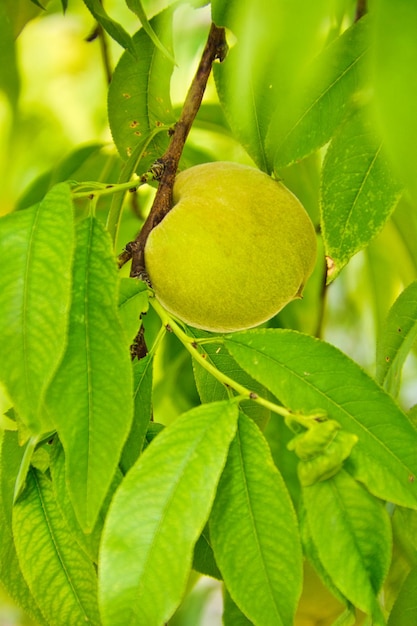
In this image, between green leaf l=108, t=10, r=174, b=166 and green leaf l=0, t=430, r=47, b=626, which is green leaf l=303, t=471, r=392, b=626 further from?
green leaf l=108, t=10, r=174, b=166

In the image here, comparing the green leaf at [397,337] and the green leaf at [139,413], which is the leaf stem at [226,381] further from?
the green leaf at [397,337]

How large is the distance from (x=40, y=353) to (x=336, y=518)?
19cm

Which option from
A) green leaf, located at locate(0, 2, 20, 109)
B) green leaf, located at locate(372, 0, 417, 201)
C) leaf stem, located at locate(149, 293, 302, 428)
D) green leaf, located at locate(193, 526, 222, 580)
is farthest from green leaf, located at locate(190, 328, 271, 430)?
green leaf, located at locate(0, 2, 20, 109)

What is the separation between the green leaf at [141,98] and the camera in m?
0.89

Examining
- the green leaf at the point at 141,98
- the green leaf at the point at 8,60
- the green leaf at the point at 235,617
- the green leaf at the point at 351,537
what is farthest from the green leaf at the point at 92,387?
the green leaf at the point at 8,60

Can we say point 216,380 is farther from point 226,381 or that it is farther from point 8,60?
point 8,60

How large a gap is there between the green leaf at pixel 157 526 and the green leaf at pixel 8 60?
0.81 metres

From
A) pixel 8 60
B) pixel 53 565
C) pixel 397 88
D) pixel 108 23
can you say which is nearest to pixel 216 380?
pixel 53 565

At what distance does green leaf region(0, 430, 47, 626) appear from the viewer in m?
0.62

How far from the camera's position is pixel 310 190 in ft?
3.76

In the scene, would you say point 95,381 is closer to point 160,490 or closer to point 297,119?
point 160,490

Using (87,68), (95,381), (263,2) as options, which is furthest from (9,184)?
(263,2)

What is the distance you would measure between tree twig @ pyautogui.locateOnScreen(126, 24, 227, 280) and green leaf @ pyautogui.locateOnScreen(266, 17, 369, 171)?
0.54 feet

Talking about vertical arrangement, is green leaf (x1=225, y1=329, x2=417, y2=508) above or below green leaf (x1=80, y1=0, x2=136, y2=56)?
below
